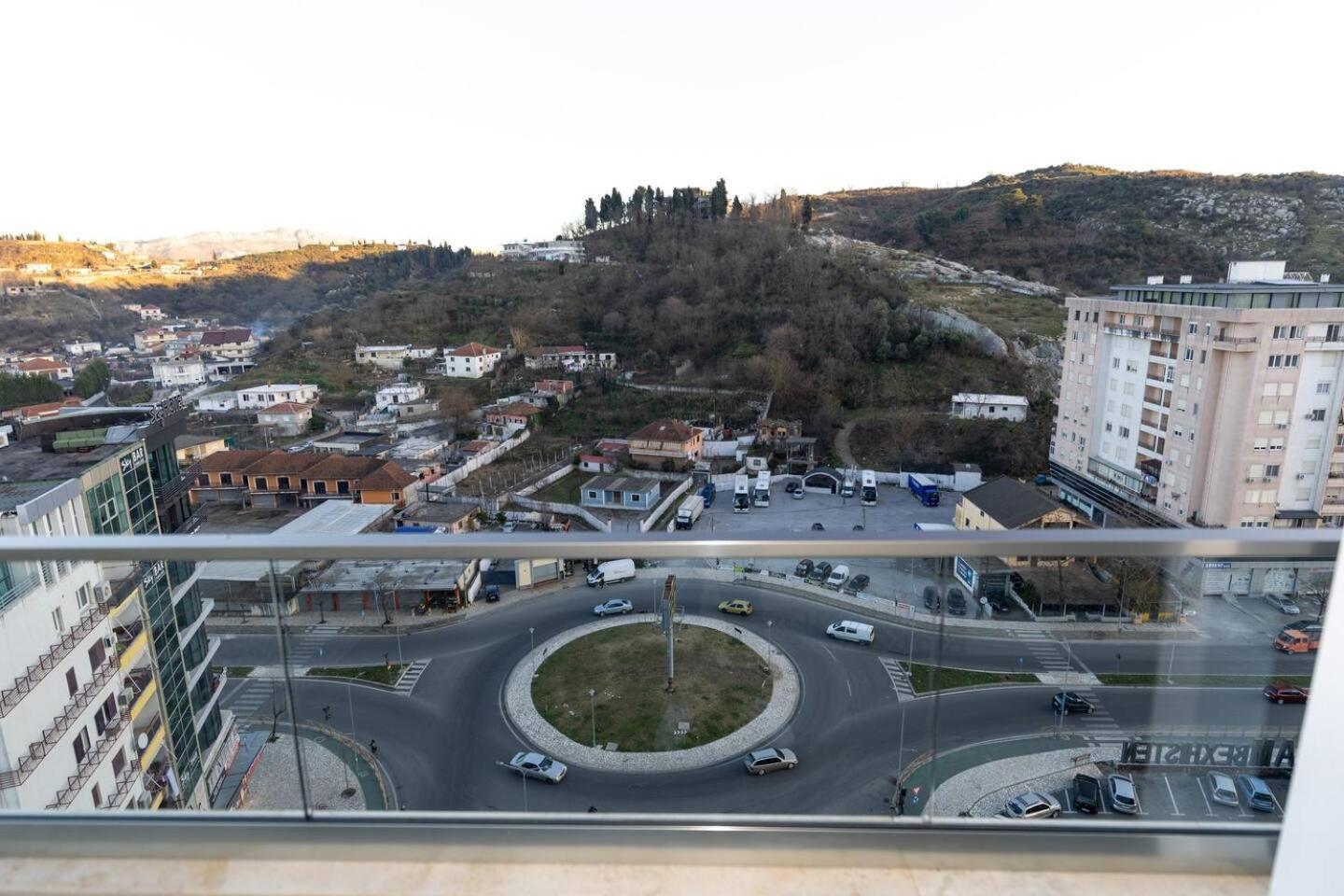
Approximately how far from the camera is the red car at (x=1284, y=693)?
3.90 feet

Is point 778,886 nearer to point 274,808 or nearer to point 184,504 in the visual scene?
point 274,808

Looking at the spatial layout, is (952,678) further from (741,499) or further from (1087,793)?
(741,499)

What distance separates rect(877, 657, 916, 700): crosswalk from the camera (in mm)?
1343

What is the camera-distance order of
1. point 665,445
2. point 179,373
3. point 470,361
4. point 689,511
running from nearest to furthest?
point 689,511
point 665,445
point 470,361
point 179,373

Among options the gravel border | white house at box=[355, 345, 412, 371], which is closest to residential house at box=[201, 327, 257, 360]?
white house at box=[355, 345, 412, 371]

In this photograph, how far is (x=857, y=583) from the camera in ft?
4.38

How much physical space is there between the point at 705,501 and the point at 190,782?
17.0 m

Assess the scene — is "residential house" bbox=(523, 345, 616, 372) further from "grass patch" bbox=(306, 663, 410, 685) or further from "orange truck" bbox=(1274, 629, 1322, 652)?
"orange truck" bbox=(1274, 629, 1322, 652)

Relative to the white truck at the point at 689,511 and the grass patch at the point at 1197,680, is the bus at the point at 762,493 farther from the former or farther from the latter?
the grass patch at the point at 1197,680

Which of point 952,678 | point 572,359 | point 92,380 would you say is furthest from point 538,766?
point 92,380

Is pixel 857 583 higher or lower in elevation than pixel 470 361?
higher

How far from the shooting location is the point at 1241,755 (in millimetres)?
1292

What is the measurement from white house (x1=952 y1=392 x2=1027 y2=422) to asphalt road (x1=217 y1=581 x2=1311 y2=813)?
22862mm

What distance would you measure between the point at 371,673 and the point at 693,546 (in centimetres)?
79
